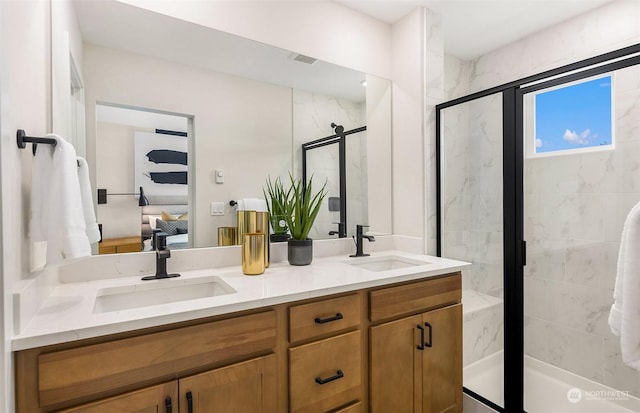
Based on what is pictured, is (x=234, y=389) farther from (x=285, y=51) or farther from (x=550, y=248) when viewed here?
(x=550, y=248)

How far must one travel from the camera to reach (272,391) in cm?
115

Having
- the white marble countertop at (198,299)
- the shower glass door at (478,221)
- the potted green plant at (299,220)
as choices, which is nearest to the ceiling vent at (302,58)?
the potted green plant at (299,220)

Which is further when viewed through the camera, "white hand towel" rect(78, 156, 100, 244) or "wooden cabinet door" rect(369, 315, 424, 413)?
"wooden cabinet door" rect(369, 315, 424, 413)

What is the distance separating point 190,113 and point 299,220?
758 mm

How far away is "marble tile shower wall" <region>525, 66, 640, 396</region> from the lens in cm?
180

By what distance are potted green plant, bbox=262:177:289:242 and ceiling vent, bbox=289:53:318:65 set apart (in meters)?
0.71

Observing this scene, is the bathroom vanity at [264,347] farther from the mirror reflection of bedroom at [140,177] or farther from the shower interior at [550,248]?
the shower interior at [550,248]

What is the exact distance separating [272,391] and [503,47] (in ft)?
9.78

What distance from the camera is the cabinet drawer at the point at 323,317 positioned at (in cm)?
121

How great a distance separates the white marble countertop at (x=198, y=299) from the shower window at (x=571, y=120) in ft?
3.26

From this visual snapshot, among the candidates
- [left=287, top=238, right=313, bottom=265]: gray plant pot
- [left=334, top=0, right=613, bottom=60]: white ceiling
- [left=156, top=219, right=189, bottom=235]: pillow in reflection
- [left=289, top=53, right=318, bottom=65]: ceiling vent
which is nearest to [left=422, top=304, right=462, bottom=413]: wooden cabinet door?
[left=287, top=238, right=313, bottom=265]: gray plant pot

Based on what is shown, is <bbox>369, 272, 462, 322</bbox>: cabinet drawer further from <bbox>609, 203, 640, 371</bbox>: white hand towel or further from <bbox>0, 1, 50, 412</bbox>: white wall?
<bbox>0, 1, 50, 412</bbox>: white wall

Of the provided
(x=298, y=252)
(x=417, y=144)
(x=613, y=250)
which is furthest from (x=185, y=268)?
(x=613, y=250)

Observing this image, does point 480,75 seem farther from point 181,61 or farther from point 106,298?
point 106,298
